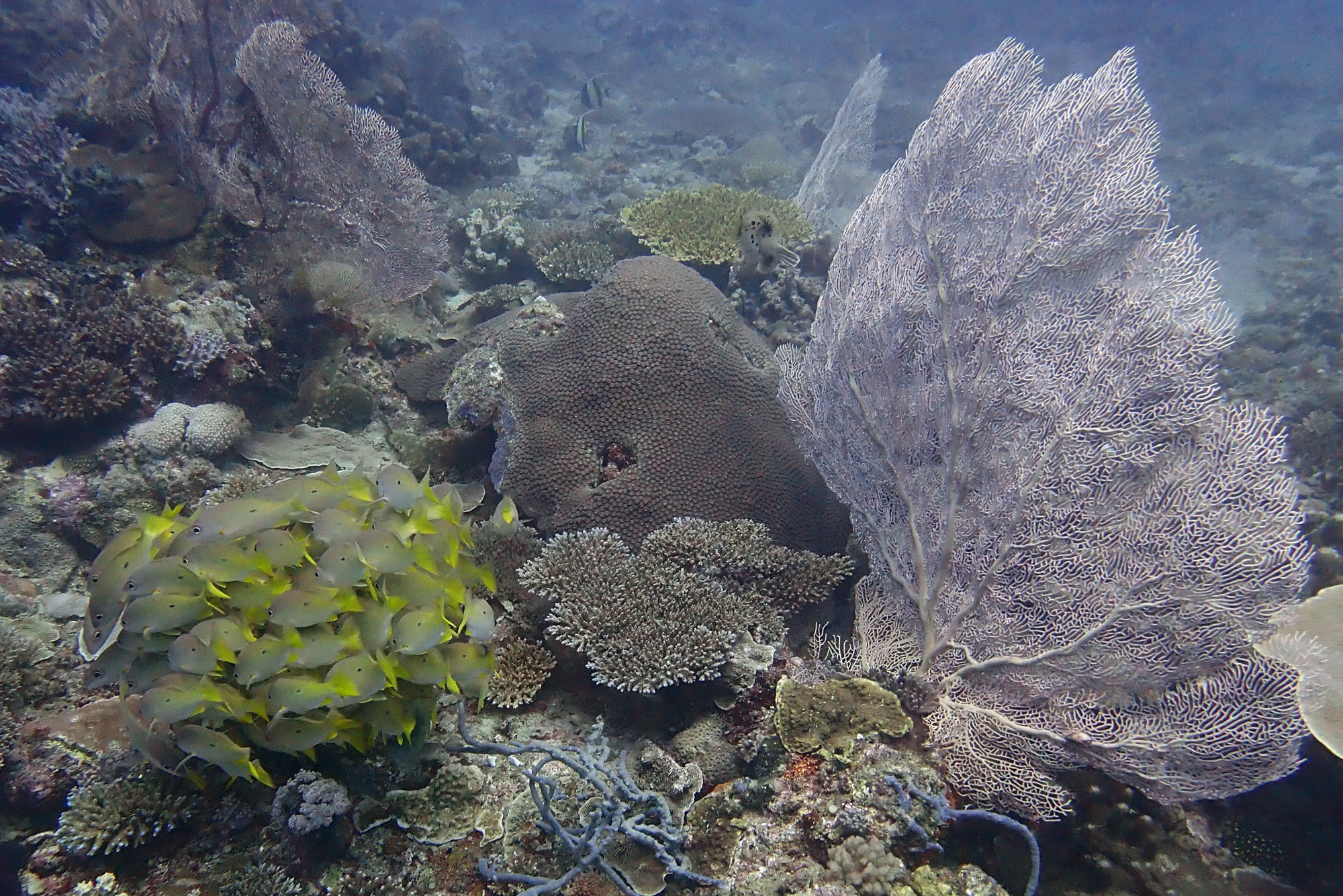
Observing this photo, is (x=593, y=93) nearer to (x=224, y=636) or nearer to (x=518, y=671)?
(x=518, y=671)

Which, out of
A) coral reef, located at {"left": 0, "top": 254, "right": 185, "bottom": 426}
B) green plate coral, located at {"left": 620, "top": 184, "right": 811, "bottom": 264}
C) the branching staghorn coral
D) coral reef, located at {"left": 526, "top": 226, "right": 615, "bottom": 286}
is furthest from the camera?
coral reef, located at {"left": 526, "top": 226, "right": 615, "bottom": 286}

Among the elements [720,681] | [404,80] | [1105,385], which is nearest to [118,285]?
[720,681]

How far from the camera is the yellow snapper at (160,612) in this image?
86.6 inches

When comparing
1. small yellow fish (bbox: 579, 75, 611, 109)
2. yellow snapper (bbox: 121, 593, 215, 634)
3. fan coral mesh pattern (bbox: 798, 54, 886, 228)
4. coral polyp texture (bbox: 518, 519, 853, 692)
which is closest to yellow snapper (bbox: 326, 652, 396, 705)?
yellow snapper (bbox: 121, 593, 215, 634)

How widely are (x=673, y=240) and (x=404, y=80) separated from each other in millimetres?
10967

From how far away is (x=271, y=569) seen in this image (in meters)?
2.41

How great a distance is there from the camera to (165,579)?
228cm

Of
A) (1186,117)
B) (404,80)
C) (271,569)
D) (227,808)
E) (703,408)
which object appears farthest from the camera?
(1186,117)

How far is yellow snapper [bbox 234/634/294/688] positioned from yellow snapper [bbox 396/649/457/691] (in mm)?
386

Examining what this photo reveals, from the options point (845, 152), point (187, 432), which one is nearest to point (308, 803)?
point (187, 432)

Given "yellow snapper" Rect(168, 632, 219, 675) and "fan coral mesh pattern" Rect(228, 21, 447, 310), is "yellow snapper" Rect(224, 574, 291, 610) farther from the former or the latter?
"fan coral mesh pattern" Rect(228, 21, 447, 310)

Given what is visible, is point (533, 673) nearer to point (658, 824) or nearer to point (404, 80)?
point (658, 824)

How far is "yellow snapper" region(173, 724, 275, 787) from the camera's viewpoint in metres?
2.22

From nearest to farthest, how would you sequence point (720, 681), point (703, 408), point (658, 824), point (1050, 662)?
point (658, 824) < point (1050, 662) < point (720, 681) < point (703, 408)
